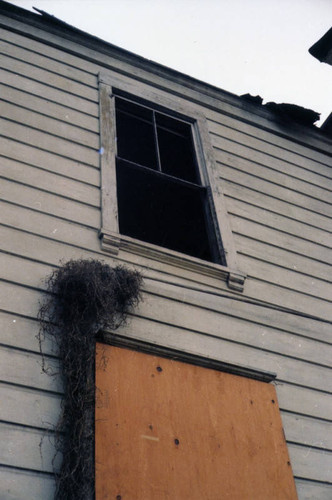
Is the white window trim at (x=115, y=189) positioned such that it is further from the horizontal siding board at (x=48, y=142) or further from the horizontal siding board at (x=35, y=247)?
the horizontal siding board at (x=35, y=247)

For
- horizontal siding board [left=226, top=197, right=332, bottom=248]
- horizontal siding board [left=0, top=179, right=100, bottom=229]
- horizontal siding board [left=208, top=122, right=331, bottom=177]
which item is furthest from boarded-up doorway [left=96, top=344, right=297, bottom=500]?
horizontal siding board [left=208, top=122, right=331, bottom=177]

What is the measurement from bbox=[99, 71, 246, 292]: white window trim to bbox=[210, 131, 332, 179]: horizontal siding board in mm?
214

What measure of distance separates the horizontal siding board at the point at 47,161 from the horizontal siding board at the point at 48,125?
322mm

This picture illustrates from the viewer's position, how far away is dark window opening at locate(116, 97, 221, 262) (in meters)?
5.74

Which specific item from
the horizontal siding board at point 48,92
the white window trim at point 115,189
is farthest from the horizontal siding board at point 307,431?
the horizontal siding board at point 48,92

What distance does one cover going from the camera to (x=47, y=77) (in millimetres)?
5578

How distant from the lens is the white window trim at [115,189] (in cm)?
444

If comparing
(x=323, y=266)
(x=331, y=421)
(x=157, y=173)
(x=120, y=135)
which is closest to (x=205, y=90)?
(x=120, y=135)

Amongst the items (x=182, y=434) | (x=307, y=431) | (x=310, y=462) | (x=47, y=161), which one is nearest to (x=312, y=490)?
(x=310, y=462)

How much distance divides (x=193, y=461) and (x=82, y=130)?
10.7 ft

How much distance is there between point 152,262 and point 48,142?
4.85ft

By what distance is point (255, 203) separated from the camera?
5.63 metres

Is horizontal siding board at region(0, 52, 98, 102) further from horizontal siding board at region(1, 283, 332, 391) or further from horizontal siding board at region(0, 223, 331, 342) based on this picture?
horizontal siding board at region(1, 283, 332, 391)

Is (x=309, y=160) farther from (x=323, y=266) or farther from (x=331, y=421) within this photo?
(x=331, y=421)
